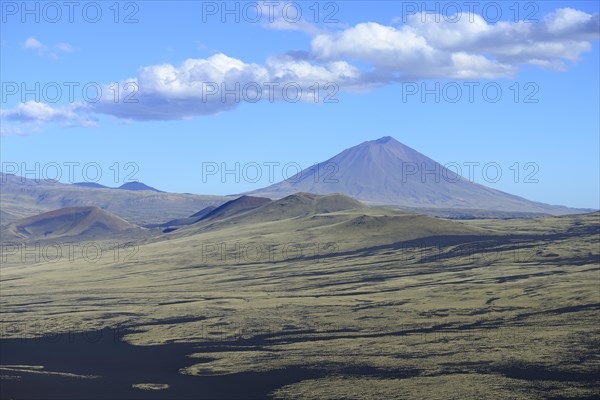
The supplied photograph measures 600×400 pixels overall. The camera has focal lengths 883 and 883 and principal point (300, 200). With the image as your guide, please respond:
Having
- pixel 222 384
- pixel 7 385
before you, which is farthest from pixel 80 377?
pixel 222 384

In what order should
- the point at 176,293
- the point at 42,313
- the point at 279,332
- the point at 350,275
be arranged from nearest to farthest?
the point at 279,332, the point at 42,313, the point at 176,293, the point at 350,275

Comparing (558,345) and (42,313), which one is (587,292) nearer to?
(558,345)

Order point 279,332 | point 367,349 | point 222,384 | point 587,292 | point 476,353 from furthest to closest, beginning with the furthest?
point 587,292, point 279,332, point 367,349, point 476,353, point 222,384

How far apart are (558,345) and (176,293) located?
9293 cm

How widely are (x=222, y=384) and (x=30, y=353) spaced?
118ft

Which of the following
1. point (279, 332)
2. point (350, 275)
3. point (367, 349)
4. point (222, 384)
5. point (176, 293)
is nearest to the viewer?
point (222, 384)

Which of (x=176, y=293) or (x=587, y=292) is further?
(x=176, y=293)

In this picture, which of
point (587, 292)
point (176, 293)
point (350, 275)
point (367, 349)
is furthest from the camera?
point (350, 275)

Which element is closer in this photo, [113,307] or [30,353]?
[30,353]

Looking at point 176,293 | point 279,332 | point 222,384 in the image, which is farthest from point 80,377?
point 176,293

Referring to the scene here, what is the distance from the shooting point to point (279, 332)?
12719 centimetres

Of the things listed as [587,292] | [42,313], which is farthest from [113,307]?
[587,292]

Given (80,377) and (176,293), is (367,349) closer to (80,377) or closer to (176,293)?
(80,377)

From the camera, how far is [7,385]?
314ft
